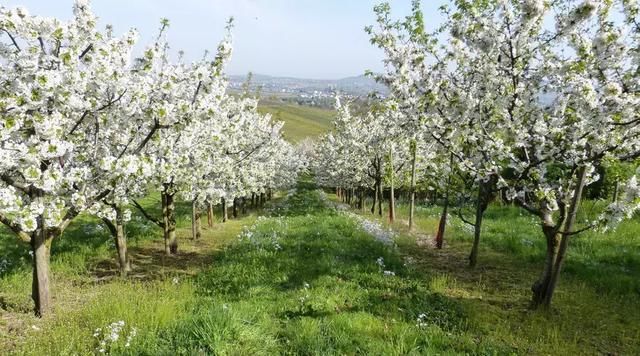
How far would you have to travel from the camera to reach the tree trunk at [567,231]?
9.95 meters

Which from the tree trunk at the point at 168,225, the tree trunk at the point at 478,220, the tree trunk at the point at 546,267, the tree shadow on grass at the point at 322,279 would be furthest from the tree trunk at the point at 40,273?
the tree trunk at the point at 478,220

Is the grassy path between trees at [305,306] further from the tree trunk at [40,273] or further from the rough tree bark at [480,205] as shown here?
the rough tree bark at [480,205]

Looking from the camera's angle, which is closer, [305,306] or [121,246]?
[305,306]

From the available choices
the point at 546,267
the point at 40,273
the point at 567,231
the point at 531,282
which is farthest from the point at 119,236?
the point at 531,282

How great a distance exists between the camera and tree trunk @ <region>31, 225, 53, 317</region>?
9645 mm

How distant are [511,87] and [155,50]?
8087 millimetres

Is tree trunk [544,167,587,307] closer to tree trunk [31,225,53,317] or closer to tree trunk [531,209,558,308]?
tree trunk [531,209,558,308]

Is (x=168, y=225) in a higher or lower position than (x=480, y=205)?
lower

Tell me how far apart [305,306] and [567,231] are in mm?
5962

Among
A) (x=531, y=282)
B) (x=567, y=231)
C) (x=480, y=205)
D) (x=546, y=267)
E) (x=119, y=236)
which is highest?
(x=567, y=231)

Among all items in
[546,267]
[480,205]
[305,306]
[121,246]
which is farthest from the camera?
[480,205]

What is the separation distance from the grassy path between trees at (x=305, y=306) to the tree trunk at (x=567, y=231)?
22.6 inches

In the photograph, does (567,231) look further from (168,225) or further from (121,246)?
(168,225)

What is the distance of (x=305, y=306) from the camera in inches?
377
